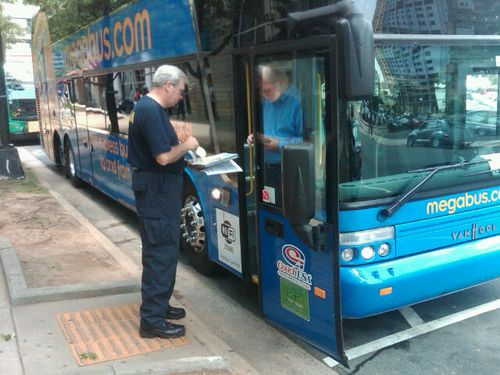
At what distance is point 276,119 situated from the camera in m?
3.54

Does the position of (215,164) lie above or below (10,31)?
below

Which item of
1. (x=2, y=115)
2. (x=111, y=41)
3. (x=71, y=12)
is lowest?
(x=2, y=115)

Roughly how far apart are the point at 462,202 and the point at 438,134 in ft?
1.62

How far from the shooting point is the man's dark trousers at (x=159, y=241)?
11.5 feet

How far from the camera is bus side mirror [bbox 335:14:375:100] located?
9.03ft

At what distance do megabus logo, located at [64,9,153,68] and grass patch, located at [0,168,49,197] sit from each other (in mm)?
2150

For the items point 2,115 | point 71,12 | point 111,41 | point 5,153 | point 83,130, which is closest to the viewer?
point 111,41

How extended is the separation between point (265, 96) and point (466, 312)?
2.38 m

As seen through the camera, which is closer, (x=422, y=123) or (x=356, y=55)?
(x=356, y=55)

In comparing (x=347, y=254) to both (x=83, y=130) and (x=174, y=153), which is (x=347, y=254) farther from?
(x=83, y=130)

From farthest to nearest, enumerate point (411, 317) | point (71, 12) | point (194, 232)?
1. point (71, 12)
2. point (194, 232)
3. point (411, 317)

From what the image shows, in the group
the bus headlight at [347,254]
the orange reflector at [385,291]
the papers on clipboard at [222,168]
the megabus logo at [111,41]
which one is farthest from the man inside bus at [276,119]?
the megabus logo at [111,41]

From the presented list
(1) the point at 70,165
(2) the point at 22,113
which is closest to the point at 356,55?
(1) the point at 70,165

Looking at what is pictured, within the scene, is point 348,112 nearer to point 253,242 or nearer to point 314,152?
point 314,152
